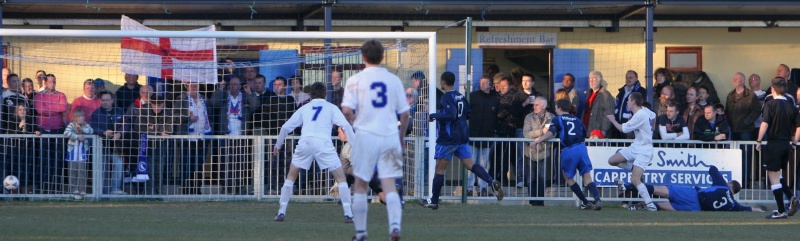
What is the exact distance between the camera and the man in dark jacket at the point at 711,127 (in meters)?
16.4

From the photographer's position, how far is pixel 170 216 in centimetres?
1246

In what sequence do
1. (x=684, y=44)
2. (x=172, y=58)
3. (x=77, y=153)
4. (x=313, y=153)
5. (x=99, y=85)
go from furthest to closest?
(x=684, y=44), (x=99, y=85), (x=172, y=58), (x=77, y=153), (x=313, y=153)

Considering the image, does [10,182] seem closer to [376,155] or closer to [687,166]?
[376,155]

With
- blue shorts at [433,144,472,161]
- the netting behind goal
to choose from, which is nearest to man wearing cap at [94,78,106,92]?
the netting behind goal

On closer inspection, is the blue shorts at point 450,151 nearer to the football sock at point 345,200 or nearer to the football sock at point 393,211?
the football sock at point 345,200

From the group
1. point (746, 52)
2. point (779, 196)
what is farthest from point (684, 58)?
point (779, 196)

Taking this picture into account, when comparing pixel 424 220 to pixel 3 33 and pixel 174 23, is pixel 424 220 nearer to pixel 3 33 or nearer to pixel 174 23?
pixel 3 33

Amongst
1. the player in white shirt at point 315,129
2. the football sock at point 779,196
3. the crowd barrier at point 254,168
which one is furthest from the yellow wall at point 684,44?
the player in white shirt at point 315,129

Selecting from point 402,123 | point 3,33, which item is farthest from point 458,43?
point 402,123

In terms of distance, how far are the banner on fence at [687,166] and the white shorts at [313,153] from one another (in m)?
5.35

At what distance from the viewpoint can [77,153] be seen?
608 inches

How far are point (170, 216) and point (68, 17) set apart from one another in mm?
6864

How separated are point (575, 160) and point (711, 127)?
10.6 ft

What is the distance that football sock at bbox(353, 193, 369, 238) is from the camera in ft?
29.1
